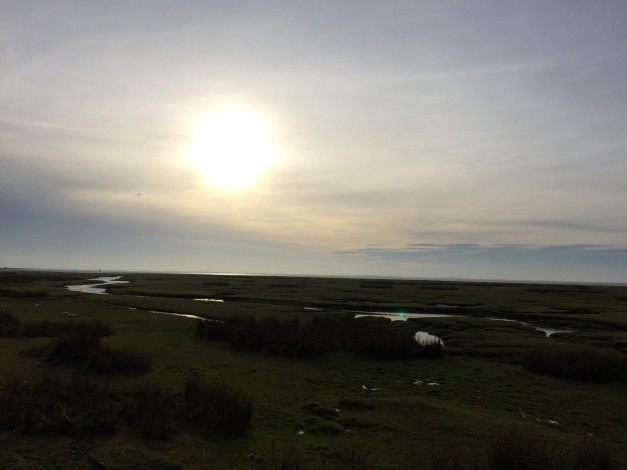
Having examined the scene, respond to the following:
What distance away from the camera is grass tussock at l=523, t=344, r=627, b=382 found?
62.4 ft

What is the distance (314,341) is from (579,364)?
13.8 m

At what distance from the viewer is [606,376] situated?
744 inches

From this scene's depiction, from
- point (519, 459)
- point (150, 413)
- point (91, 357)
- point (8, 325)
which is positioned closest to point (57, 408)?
point (150, 413)

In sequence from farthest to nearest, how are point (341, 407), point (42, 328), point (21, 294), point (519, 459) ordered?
point (21, 294) < point (42, 328) < point (341, 407) < point (519, 459)

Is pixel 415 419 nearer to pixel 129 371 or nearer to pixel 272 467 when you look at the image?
pixel 272 467

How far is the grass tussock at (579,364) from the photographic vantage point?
19031mm

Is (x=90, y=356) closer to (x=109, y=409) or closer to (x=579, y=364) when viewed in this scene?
(x=109, y=409)

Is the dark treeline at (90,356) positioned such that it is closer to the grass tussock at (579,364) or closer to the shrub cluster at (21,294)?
the grass tussock at (579,364)

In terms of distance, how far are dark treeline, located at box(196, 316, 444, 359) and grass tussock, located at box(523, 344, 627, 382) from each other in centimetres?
516

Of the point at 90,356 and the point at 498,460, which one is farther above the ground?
the point at 90,356

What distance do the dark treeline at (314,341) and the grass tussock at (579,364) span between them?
516 centimetres

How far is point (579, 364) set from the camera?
766 inches

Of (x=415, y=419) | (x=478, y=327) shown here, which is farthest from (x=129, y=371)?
(x=478, y=327)

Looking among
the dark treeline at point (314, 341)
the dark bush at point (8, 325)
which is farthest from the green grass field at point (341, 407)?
the dark bush at point (8, 325)
